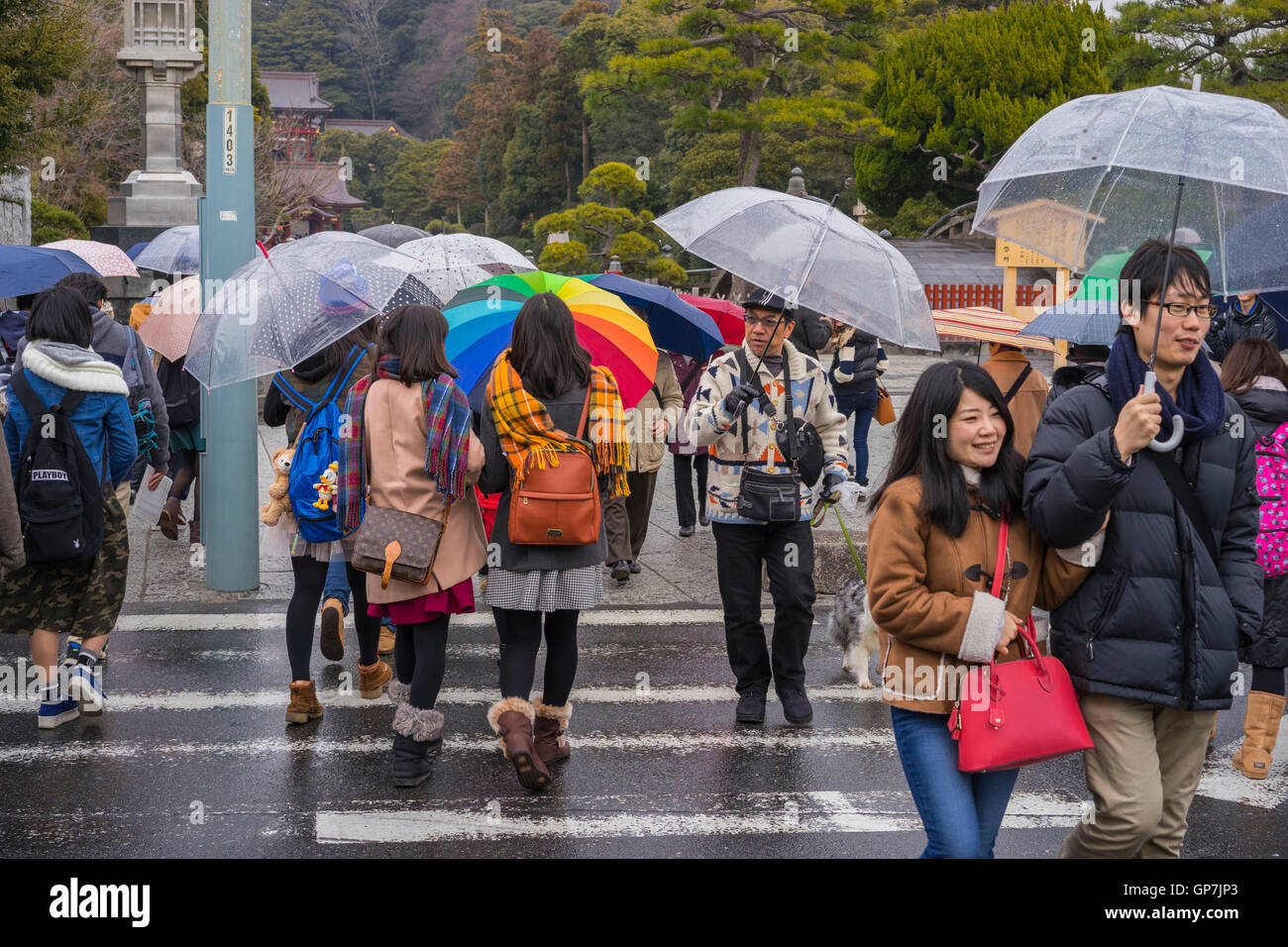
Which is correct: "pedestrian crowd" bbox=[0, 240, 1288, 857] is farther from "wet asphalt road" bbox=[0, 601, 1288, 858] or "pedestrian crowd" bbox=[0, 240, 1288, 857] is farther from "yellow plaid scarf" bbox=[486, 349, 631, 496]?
"wet asphalt road" bbox=[0, 601, 1288, 858]

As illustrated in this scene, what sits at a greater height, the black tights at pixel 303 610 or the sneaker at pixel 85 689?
the black tights at pixel 303 610

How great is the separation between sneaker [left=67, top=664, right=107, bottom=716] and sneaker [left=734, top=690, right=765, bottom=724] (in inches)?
112

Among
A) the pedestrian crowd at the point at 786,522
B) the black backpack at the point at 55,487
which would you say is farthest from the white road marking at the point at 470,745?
the black backpack at the point at 55,487

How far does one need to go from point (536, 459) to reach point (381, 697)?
6.24ft

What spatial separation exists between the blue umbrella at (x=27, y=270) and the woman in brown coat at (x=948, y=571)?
5.35m

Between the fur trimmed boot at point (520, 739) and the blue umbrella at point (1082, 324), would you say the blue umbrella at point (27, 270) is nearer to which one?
the fur trimmed boot at point (520, 739)

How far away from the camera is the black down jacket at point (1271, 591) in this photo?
208 inches

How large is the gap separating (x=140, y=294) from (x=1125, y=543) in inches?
612

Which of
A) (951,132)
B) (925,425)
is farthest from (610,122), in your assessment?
(925,425)

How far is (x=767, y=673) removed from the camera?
6.01 meters

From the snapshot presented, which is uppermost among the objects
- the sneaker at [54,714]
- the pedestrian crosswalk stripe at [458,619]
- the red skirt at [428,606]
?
the red skirt at [428,606]

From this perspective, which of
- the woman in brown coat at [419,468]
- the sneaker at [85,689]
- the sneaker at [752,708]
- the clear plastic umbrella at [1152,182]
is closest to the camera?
the clear plastic umbrella at [1152,182]

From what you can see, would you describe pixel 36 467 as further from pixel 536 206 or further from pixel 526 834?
pixel 536 206

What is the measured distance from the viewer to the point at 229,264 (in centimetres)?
823
